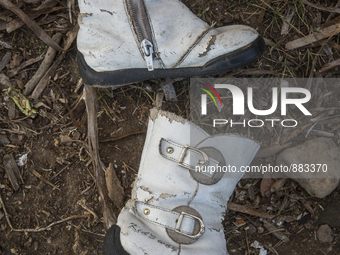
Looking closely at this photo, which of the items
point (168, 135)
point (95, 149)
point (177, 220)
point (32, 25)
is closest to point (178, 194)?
point (177, 220)

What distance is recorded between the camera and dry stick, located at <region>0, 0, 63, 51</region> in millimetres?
2264

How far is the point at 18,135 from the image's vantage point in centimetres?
238

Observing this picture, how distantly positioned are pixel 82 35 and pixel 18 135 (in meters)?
1.08

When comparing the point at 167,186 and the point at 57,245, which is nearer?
the point at 167,186

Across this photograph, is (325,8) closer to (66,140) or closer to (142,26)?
(142,26)

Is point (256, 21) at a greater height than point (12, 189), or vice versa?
point (256, 21)

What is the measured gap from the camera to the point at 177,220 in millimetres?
1854

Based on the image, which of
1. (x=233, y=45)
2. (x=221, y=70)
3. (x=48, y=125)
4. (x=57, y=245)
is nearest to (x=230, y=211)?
(x=221, y=70)

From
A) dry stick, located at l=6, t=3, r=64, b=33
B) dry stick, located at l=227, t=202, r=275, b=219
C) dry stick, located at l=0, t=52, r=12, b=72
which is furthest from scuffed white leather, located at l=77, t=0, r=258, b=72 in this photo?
dry stick, located at l=227, t=202, r=275, b=219

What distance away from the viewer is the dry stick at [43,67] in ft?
7.65

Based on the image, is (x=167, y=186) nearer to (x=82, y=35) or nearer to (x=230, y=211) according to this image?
(x=230, y=211)

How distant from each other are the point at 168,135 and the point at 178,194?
41 centimetres

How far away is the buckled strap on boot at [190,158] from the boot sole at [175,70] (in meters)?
0.57

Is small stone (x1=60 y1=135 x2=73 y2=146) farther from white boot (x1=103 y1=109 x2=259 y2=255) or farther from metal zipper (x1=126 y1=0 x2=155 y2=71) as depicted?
metal zipper (x1=126 y1=0 x2=155 y2=71)
